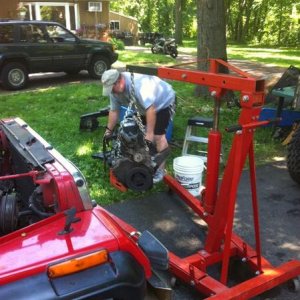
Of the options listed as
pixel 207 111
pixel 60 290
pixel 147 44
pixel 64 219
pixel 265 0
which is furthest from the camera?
pixel 265 0

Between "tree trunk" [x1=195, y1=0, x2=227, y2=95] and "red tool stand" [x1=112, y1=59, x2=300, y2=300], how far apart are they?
5520 millimetres

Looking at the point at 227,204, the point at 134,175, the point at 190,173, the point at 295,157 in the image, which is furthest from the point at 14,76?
the point at 227,204

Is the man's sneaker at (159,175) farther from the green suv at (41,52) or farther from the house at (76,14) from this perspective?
the house at (76,14)

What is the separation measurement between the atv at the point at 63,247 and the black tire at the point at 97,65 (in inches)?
404

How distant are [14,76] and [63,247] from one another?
398 inches

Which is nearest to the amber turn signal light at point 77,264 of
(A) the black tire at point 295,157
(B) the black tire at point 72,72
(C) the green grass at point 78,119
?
(C) the green grass at point 78,119

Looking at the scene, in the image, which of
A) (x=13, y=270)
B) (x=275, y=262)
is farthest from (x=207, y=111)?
(x=13, y=270)

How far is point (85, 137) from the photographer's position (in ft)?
22.8

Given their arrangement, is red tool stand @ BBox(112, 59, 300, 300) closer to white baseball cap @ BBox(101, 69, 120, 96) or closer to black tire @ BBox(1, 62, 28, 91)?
white baseball cap @ BBox(101, 69, 120, 96)

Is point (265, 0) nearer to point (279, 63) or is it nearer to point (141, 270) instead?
point (279, 63)

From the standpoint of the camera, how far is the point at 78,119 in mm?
8055

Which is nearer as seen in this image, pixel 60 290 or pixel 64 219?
pixel 60 290

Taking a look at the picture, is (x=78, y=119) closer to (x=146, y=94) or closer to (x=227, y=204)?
(x=146, y=94)

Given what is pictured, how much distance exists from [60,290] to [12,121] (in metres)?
2.11
